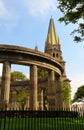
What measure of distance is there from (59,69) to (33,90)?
9.10 m

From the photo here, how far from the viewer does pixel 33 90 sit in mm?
29094

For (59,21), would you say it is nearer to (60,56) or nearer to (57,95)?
(57,95)

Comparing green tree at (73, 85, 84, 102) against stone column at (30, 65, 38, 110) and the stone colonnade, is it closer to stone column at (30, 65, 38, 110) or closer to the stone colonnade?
the stone colonnade

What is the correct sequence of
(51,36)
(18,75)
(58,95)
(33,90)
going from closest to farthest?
(33,90), (58,95), (18,75), (51,36)

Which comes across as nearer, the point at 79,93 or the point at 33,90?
the point at 33,90

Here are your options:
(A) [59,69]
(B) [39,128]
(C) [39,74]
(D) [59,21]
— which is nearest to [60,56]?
(C) [39,74]

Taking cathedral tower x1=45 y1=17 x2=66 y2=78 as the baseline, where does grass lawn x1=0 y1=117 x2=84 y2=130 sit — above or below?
below

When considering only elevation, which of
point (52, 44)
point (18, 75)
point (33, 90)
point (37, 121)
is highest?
point (52, 44)

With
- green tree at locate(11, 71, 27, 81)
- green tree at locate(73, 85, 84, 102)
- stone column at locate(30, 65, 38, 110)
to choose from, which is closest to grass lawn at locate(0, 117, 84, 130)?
stone column at locate(30, 65, 38, 110)

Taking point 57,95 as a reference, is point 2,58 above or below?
above

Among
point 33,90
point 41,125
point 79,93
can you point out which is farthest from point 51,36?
point 41,125

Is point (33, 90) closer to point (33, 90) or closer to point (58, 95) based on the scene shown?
point (33, 90)

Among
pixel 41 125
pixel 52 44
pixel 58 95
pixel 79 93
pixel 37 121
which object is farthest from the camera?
pixel 52 44

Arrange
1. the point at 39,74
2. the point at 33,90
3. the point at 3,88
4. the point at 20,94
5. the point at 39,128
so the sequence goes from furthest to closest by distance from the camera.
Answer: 1. the point at 39,74
2. the point at 20,94
3. the point at 33,90
4. the point at 3,88
5. the point at 39,128
